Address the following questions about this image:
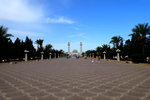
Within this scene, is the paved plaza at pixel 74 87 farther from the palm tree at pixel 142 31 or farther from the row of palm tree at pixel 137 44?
the palm tree at pixel 142 31

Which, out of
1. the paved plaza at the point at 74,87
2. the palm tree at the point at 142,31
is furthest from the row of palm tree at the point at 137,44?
the paved plaza at the point at 74,87

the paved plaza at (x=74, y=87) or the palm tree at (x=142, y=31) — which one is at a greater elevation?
the palm tree at (x=142, y=31)

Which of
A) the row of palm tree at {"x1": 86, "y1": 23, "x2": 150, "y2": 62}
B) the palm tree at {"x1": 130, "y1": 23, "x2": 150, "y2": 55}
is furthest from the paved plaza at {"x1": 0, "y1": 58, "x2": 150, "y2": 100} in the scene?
the palm tree at {"x1": 130, "y1": 23, "x2": 150, "y2": 55}

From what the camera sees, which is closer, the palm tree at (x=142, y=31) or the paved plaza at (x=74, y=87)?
the paved plaza at (x=74, y=87)

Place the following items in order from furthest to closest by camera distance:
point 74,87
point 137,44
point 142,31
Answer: point 137,44
point 142,31
point 74,87

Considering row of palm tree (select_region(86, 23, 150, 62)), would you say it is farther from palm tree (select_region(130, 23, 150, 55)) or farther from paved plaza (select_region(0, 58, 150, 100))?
paved plaza (select_region(0, 58, 150, 100))

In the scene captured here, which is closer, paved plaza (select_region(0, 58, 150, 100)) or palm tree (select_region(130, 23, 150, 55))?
paved plaza (select_region(0, 58, 150, 100))

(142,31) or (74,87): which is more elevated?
(142,31)

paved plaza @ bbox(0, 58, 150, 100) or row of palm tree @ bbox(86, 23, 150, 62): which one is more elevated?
row of palm tree @ bbox(86, 23, 150, 62)

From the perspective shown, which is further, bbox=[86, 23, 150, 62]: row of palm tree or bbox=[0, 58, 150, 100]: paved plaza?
bbox=[86, 23, 150, 62]: row of palm tree

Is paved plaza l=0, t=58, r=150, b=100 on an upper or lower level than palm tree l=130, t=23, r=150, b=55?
lower

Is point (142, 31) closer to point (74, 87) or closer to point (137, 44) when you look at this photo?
point (137, 44)

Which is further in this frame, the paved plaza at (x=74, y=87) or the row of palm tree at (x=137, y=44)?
the row of palm tree at (x=137, y=44)

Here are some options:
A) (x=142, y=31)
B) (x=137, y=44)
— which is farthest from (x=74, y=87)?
(x=137, y=44)
